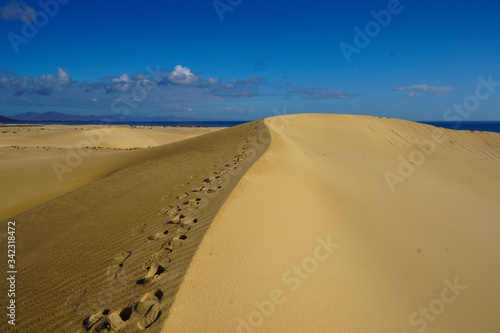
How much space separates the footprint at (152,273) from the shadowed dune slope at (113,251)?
0.01m

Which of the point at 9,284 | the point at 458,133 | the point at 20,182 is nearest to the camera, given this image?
the point at 9,284

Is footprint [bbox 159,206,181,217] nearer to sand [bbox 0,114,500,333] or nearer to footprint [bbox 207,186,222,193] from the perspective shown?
sand [bbox 0,114,500,333]

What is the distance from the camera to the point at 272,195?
4820 mm

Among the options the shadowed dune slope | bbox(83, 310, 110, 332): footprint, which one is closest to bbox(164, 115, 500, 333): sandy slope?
→ the shadowed dune slope

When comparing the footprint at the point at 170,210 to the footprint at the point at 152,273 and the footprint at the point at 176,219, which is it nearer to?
the footprint at the point at 176,219

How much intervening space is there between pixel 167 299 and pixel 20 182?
412 inches

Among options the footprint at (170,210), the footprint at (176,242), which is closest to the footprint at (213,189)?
the footprint at (170,210)

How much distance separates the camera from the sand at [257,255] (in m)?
2.47

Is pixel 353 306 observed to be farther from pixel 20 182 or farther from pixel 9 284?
pixel 20 182

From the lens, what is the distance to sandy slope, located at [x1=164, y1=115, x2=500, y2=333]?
8.38ft

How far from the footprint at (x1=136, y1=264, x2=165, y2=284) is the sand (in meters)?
0.02

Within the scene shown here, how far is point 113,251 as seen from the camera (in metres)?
3.44

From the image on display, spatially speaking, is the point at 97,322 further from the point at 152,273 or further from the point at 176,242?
the point at 176,242

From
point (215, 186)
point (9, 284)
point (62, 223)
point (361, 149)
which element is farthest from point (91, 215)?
point (361, 149)
